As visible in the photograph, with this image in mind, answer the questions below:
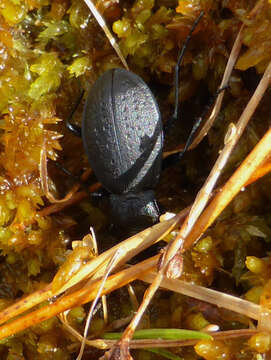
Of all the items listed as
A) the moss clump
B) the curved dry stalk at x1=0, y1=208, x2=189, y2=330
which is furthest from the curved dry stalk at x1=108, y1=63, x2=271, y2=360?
the moss clump

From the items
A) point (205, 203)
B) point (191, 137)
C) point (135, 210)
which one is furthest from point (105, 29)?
point (205, 203)

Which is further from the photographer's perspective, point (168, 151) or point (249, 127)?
point (168, 151)

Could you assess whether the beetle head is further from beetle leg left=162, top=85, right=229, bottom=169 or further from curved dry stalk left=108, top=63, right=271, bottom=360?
curved dry stalk left=108, top=63, right=271, bottom=360

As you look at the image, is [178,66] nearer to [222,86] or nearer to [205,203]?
[222,86]

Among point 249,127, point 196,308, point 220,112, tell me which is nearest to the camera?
point 196,308

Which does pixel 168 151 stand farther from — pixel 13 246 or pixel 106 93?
pixel 13 246

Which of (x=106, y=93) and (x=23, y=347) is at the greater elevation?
(x=106, y=93)

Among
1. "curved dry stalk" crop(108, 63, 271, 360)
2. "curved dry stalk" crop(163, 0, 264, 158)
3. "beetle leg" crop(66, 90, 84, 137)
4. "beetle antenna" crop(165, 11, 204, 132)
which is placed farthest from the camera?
"beetle leg" crop(66, 90, 84, 137)

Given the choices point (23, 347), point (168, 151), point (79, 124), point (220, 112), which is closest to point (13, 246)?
point (23, 347)

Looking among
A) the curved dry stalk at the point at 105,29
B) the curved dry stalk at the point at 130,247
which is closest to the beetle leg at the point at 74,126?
the curved dry stalk at the point at 105,29
